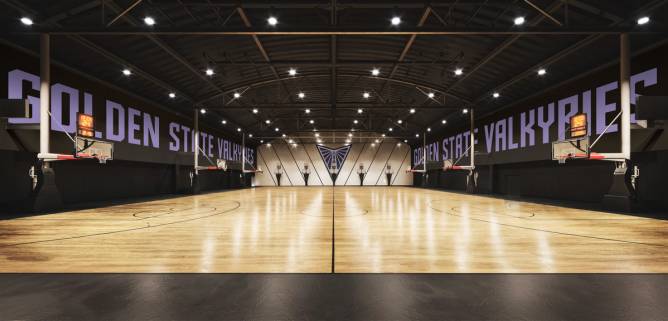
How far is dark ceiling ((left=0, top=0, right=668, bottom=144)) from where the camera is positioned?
26.1 feet

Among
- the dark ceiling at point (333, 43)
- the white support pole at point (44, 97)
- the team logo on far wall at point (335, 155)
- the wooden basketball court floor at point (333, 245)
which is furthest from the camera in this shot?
the team logo on far wall at point (335, 155)

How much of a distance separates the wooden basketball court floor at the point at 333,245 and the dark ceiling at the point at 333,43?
18.3 ft

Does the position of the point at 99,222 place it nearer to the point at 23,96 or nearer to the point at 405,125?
the point at 23,96

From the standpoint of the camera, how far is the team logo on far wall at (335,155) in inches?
1352

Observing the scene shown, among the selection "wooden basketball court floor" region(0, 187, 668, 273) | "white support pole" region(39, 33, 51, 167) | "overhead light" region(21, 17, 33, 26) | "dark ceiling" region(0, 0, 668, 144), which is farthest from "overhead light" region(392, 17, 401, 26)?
"white support pole" region(39, 33, 51, 167)

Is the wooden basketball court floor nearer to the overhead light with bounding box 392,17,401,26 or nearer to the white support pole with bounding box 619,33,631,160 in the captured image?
the white support pole with bounding box 619,33,631,160

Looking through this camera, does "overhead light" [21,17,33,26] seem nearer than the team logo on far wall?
Yes

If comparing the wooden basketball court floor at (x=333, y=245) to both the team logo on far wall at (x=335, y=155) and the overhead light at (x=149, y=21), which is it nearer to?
the overhead light at (x=149, y=21)

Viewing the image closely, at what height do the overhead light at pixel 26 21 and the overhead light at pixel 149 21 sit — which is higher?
the overhead light at pixel 149 21

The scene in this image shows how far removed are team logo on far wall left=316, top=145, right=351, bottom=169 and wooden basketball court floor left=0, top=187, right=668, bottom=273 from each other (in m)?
27.6

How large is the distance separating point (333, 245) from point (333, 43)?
908 cm

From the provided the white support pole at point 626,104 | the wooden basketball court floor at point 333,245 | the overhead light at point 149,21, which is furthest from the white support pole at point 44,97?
the white support pole at point 626,104

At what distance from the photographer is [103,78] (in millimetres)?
11695

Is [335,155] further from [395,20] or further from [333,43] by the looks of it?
[395,20]
